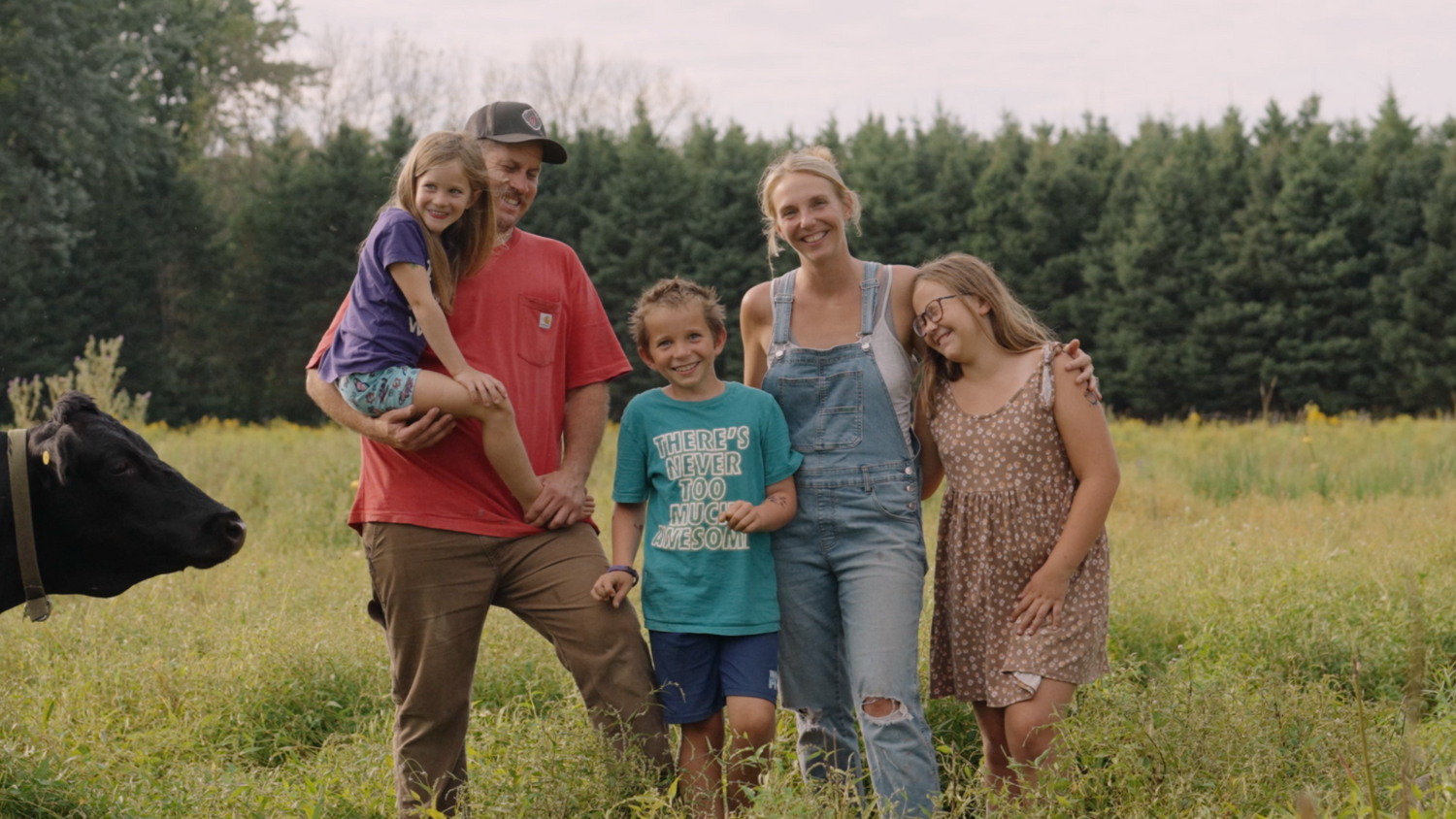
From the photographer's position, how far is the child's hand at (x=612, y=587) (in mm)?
3348

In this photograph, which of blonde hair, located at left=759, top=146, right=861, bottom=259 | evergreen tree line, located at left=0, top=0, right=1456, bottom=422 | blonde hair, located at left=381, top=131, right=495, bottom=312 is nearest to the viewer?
blonde hair, located at left=381, top=131, right=495, bottom=312

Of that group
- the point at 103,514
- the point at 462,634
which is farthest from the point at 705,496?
the point at 103,514

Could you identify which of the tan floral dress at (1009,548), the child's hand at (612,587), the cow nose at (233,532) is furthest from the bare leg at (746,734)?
the cow nose at (233,532)

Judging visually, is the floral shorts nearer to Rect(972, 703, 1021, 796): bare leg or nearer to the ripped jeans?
the ripped jeans

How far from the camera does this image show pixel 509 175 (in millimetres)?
3609

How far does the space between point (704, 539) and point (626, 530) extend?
0.94 ft

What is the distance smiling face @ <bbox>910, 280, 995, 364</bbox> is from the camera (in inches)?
139

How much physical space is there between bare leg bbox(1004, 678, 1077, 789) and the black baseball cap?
79.7 inches

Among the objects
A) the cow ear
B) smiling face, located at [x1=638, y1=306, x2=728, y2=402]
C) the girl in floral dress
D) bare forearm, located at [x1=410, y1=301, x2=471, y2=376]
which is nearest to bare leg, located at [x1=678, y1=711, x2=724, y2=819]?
the girl in floral dress

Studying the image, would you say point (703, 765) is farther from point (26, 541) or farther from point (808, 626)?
point (26, 541)

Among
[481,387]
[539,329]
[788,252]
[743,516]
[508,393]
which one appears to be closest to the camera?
[481,387]

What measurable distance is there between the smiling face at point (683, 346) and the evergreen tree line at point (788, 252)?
16.6 m

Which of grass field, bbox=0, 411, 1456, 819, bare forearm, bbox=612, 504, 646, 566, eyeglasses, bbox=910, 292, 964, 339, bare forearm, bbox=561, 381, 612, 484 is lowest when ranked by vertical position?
grass field, bbox=0, 411, 1456, 819

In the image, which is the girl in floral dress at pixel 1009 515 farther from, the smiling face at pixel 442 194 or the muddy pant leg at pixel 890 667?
the smiling face at pixel 442 194
